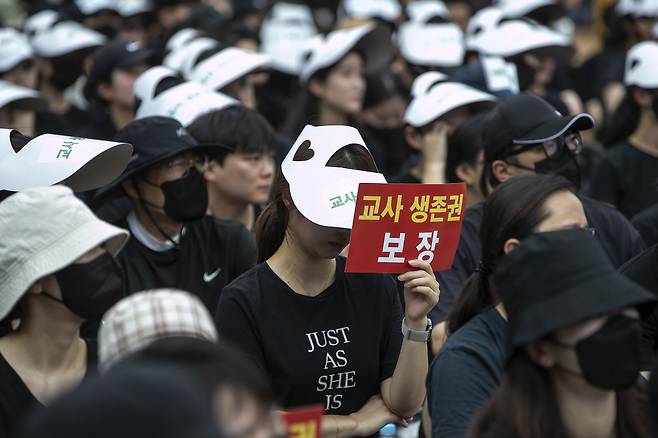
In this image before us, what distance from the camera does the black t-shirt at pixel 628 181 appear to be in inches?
279

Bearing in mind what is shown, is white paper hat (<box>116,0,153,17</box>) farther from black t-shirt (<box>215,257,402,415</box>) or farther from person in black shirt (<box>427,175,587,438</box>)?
person in black shirt (<box>427,175,587,438</box>)

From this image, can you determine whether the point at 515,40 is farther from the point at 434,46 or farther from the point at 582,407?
the point at 582,407

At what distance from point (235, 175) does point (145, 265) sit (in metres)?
1.09

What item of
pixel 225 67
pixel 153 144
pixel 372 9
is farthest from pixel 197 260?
pixel 372 9

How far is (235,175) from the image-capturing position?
21.0 feet

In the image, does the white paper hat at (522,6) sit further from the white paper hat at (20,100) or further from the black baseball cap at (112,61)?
the white paper hat at (20,100)

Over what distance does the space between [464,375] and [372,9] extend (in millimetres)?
9879

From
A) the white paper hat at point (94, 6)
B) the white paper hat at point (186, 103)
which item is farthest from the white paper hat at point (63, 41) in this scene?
the white paper hat at point (186, 103)

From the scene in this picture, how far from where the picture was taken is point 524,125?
18.6 ft

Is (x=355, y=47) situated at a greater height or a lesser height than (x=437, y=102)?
lesser

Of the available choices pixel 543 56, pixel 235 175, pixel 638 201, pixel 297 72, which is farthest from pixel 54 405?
pixel 297 72

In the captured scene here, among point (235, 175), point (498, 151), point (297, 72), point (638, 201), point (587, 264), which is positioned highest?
point (587, 264)

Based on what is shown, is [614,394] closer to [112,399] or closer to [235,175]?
[112,399]

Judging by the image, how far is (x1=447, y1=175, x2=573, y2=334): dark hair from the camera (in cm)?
388
